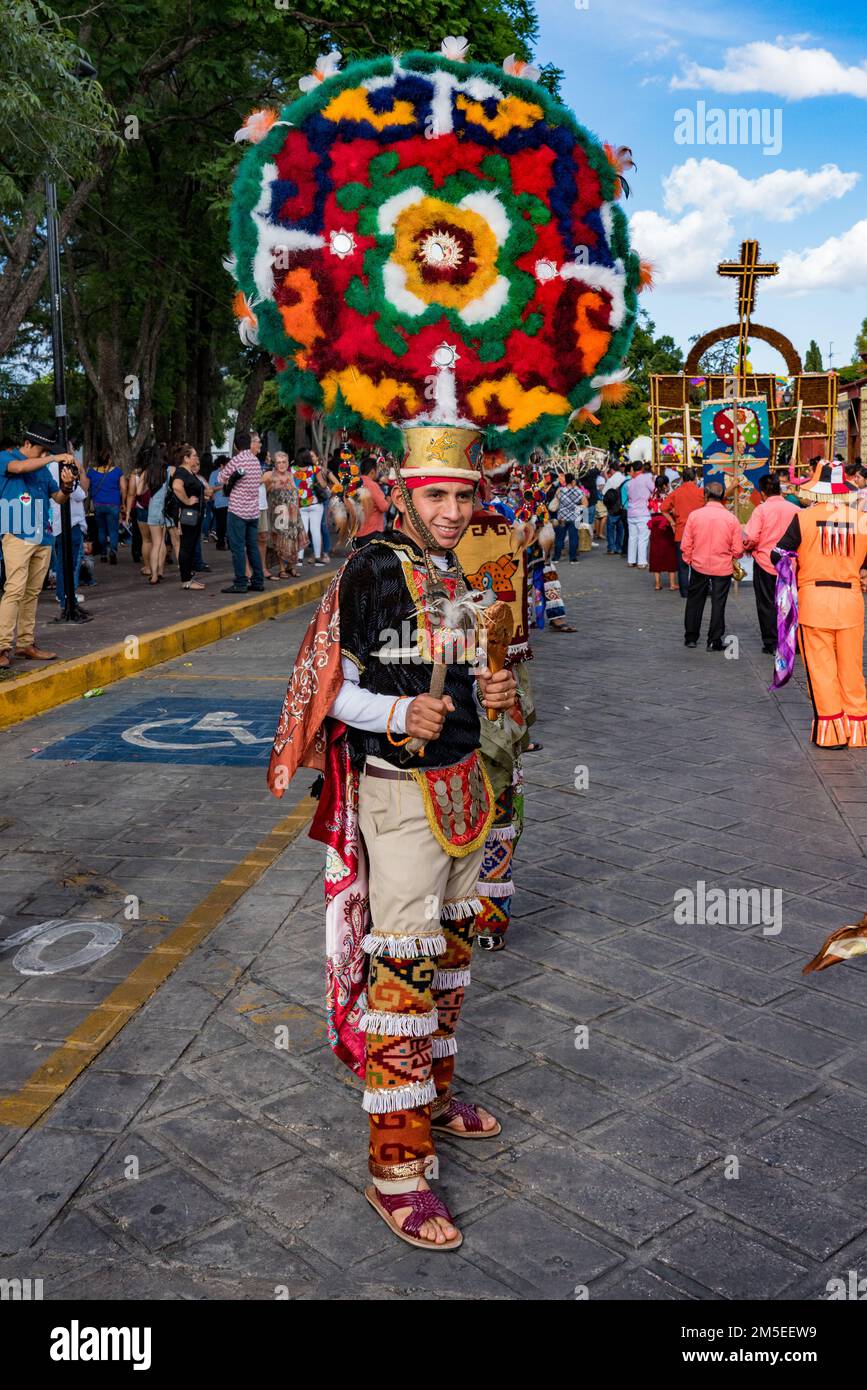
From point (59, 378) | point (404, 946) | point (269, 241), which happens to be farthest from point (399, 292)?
point (59, 378)

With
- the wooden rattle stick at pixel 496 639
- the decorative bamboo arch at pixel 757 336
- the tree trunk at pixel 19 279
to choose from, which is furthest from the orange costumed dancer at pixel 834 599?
the decorative bamboo arch at pixel 757 336

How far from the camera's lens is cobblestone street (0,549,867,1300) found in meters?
3.06

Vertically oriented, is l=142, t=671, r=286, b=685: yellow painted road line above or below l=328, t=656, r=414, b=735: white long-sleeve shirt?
below

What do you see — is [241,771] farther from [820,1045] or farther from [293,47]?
[293,47]

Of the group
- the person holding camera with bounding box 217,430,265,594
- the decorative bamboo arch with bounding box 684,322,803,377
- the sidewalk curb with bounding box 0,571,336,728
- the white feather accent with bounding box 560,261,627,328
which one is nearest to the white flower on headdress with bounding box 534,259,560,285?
the white feather accent with bounding box 560,261,627,328

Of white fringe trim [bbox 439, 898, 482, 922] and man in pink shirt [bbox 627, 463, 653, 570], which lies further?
man in pink shirt [bbox 627, 463, 653, 570]

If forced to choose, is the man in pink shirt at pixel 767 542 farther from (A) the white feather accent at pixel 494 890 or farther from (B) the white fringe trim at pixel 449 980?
(B) the white fringe trim at pixel 449 980

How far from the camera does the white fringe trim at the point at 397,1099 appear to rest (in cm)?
323

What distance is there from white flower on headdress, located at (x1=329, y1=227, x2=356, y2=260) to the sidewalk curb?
349cm

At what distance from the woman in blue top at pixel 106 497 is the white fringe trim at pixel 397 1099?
17181 millimetres

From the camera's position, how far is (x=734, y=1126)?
3.64 meters

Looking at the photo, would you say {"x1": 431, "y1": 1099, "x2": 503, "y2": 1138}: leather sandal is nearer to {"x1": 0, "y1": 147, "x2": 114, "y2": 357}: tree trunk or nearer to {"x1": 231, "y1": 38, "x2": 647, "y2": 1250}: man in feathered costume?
{"x1": 231, "y1": 38, "x2": 647, "y2": 1250}: man in feathered costume
